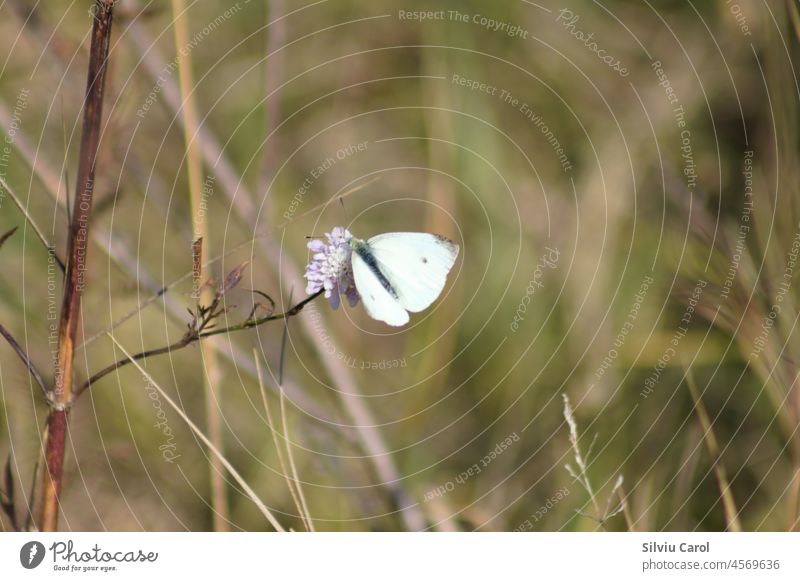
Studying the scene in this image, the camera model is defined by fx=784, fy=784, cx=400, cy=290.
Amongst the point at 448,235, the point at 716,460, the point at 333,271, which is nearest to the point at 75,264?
the point at 333,271

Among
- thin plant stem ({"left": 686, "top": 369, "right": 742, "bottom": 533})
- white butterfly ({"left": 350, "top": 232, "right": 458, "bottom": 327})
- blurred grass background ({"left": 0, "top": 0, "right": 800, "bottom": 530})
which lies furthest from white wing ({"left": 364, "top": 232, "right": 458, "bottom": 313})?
thin plant stem ({"left": 686, "top": 369, "right": 742, "bottom": 533})

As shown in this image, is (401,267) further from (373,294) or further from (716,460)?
(716,460)

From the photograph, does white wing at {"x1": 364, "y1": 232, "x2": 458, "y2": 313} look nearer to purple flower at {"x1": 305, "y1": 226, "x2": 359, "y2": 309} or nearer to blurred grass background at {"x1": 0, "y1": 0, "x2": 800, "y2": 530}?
purple flower at {"x1": 305, "y1": 226, "x2": 359, "y2": 309}

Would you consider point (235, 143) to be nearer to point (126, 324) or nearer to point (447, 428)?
point (126, 324)

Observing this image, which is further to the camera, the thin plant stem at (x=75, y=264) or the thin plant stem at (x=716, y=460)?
the thin plant stem at (x=716, y=460)

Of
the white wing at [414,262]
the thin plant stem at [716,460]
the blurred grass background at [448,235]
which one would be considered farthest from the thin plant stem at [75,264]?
the thin plant stem at [716,460]

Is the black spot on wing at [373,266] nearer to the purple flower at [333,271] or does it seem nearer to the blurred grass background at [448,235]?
the purple flower at [333,271]
